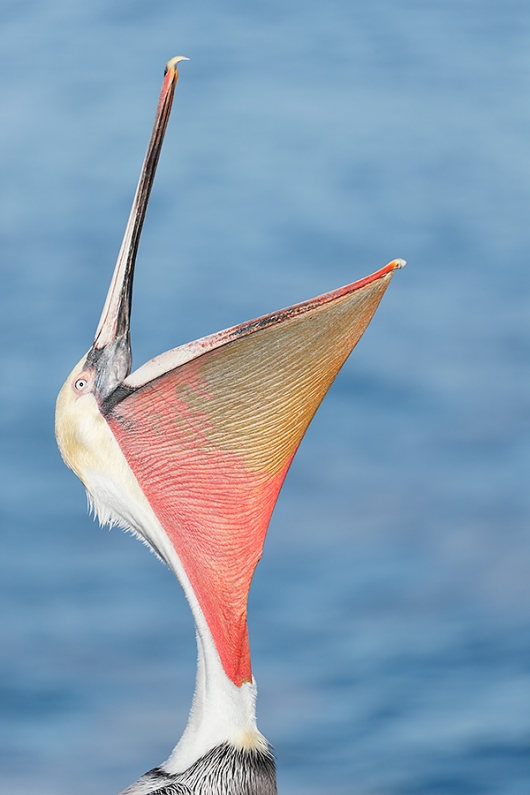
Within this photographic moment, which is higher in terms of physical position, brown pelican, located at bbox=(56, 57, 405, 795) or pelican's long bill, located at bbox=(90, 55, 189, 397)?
pelican's long bill, located at bbox=(90, 55, 189, 397)

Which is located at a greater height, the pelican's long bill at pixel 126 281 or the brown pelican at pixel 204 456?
the pelican's long bill at pixel 126 281

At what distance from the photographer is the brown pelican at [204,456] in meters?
3.33

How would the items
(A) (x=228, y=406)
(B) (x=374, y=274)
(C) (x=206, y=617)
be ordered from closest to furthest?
(B) (x=374, y=274)
(A) (x=228, y=406)
(C) (x=206, y=617)

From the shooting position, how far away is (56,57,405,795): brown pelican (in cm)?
333

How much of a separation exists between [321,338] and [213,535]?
0.74 meters

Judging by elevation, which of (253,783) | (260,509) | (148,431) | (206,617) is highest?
(148,431)

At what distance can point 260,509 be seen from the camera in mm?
3553

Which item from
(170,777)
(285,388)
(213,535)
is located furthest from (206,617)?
(285,388)

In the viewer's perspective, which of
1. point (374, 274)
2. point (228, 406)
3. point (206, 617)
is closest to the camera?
point (374, 274)

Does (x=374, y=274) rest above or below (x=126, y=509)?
above

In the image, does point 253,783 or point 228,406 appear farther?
point 253,783

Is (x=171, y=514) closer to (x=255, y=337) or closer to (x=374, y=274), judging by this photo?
(x=255, y=337)

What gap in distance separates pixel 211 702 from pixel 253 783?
0.30 metres

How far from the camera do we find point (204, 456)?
350 cm
